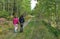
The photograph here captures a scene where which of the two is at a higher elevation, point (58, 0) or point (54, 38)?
point (58, 0)

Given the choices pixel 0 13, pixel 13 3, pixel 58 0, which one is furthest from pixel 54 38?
pixel 13 3

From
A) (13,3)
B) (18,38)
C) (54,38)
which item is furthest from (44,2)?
(13,3)

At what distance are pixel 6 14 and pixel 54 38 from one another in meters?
26.9

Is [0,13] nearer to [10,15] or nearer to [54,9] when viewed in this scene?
[10,15]

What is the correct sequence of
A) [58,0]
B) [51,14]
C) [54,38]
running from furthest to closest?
[51,14] < [58,0] < [54,38]

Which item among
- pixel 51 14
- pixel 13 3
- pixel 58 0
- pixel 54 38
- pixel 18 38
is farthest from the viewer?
pixel 13 3

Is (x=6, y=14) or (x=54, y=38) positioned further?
(x=6, y=14)

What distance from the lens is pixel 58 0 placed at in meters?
19.9

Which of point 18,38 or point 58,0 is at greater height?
point 58,0

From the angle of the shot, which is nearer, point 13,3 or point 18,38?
point 18,38

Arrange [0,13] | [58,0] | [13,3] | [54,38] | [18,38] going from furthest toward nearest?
[13,3]
[0,13]
[58,0]
[18,38]
[54,38]

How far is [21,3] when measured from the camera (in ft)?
145

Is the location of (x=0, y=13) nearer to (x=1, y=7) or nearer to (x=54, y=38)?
(x=1, y=7)

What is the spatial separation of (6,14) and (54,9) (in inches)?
834
